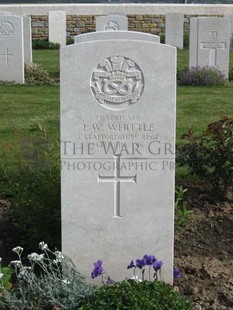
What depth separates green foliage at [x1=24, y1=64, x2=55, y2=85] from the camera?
12.8m

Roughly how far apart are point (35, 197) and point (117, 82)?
120cm

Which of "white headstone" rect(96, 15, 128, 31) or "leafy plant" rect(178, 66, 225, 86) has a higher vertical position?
"white headstone" rect(96, 15, 128, 31)

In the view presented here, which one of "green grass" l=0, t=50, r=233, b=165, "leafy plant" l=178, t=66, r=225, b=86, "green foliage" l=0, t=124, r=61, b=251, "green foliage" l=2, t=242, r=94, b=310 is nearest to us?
"green foliage" l=2, t=242, r=94, b=310

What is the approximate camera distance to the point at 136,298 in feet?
11.5

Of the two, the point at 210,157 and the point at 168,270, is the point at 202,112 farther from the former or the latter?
the point at 168,270

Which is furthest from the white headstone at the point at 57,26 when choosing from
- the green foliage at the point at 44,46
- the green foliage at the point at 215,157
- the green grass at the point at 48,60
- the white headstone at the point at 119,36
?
the white headstone at the point at 119,36

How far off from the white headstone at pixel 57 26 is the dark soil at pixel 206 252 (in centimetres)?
1646

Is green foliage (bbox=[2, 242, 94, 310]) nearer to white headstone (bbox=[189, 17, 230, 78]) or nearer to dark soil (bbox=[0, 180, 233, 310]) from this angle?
dark soil (bbox=[0, 180, 233, 310])

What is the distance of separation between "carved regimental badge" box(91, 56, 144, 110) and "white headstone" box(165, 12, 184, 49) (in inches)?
626

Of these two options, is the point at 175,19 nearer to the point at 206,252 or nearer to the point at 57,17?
the point at 57,17

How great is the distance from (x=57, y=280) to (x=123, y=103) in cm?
99

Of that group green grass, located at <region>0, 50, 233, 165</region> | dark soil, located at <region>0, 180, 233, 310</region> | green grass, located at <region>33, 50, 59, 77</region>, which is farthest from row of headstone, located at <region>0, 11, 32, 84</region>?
dark soil, located at <region>0, 180, 233, 310</region>

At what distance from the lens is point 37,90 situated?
11.7 m

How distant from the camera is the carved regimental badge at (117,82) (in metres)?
3.84
